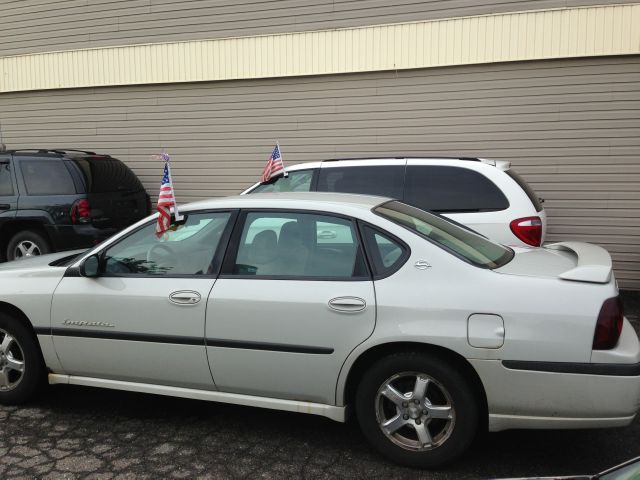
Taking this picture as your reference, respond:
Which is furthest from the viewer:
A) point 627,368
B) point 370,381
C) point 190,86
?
point 190,86

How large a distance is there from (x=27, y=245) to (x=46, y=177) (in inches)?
36.4

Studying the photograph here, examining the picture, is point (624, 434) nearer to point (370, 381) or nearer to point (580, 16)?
point (370, 381)

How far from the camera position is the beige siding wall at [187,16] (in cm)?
813

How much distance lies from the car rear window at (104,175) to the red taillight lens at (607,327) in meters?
6.49

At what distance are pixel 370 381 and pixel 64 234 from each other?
18.2 ft

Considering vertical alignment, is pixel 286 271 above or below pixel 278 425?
above

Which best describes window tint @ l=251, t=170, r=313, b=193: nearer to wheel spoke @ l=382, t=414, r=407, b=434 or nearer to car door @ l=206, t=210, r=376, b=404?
car door @ l=206, t=210, r=376, b=404

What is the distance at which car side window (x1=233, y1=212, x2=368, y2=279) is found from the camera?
135 inches

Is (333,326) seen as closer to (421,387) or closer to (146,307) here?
(421,387)

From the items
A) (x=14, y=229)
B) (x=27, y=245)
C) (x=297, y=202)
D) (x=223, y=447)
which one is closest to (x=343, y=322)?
(x=297, y=202)

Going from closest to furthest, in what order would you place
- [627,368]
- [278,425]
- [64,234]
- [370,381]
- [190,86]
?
[627,368], [370,381], [278,425], [64,234], [190,86]

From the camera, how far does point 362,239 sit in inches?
134

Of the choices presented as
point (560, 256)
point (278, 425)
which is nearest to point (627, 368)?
point (560, 256)

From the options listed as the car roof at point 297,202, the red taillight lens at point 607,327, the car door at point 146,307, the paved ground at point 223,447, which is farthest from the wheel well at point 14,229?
the red taillight lens at point 607,327
